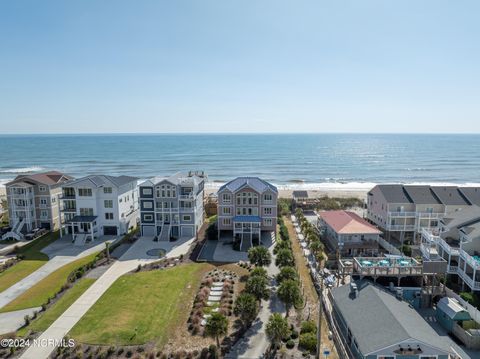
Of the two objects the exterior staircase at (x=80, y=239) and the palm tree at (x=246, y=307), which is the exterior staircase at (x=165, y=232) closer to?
the exterior staircase at (x=80, y=239)

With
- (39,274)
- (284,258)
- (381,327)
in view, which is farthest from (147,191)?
(381,327)

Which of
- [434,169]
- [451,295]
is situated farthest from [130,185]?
[434,169]

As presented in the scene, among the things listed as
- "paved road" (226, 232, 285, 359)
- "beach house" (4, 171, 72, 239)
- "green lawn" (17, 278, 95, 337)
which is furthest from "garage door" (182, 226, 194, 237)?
"beach house" (4, 171, 72, 239)

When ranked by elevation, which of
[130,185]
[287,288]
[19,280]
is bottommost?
[19,280]

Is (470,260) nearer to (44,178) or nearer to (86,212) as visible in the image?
(86,212)

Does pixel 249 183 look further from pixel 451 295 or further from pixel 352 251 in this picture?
pixel 451 295

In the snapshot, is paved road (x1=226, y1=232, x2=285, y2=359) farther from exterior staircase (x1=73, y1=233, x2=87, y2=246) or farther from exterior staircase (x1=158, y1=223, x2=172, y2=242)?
exterior staircase (x1=73, y1=233, x2=87, y2=246)
